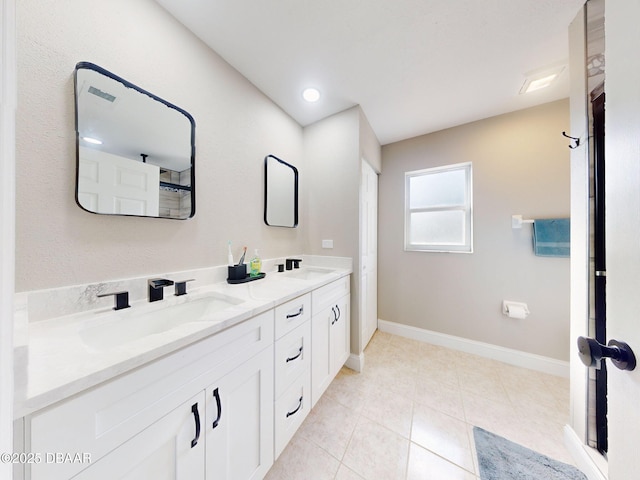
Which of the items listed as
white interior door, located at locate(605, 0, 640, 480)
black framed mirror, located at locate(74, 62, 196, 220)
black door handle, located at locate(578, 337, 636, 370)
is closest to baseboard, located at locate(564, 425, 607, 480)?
white interior door, located at locate(605, 0, 640, 480)

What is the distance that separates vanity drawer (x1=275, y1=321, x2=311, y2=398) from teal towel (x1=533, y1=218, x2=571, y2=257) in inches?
84.1

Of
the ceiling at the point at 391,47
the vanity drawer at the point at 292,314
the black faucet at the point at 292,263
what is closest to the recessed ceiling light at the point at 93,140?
the ceiling at the point at 391,47

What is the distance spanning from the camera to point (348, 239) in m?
1.96

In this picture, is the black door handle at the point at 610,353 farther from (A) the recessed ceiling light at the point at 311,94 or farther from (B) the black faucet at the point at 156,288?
(A) the recessed ceiling light at the point at 311,94

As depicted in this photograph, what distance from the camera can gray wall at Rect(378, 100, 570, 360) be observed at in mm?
1837

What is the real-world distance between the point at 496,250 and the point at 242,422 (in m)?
2.46

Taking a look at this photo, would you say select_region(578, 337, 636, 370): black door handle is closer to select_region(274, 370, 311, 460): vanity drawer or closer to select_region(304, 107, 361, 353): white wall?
select_region(274, 370, 311, 460): vanity drawer

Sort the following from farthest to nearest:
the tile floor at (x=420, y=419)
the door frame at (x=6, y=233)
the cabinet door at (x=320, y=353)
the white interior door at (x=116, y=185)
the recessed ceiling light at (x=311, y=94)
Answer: the recessed ceiling light at (x=311, y=94) → the cabinet door at (x=320, y=353) → the tile floor at (x=420, y=419) → the white interior door at (x=116, y=185) → the door frame at (x=6, y=233)

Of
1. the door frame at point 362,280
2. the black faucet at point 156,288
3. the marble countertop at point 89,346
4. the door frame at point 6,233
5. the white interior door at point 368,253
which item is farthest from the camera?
the white interior door at point 368,253

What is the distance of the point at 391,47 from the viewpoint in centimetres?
136

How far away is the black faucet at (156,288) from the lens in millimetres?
995

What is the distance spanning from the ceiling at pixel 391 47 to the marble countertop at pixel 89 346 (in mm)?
1559

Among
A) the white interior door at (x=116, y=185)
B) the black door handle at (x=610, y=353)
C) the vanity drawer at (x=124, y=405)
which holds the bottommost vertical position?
the vanity drawer at (x=124, y=405)

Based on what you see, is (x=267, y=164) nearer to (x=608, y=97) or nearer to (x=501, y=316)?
(x=608, y=97)
